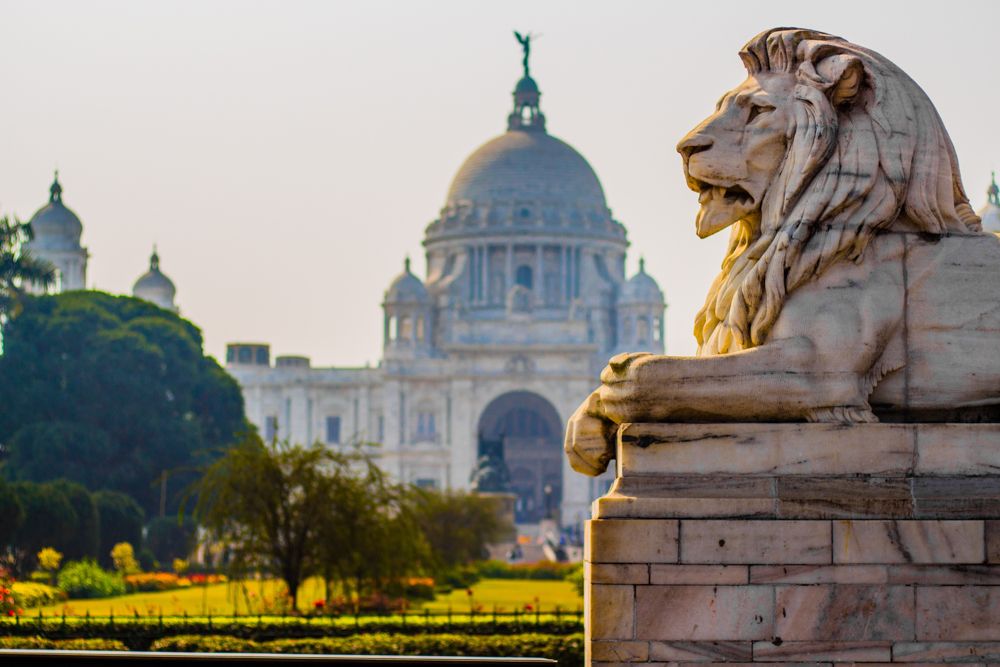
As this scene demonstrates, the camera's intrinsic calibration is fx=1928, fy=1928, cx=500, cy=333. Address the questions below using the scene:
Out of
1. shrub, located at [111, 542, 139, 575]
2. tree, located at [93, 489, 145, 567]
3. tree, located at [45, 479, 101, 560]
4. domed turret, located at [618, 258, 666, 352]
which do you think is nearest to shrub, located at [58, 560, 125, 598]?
shrub, located at [111, 542, 139, 575]

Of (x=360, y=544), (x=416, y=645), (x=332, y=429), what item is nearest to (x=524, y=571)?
(x=360, y=544)

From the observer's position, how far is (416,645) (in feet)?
61.0

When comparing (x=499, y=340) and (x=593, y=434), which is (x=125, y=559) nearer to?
(x=593, y=434)

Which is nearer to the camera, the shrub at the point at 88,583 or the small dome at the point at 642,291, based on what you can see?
the shrub at the point at 88,583

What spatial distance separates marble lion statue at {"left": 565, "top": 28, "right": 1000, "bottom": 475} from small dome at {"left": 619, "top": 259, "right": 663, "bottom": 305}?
9873 cm

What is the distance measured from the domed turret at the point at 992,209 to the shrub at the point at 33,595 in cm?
2863

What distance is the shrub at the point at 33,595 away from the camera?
1011 inches

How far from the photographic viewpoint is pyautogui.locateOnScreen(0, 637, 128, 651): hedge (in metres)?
17.7

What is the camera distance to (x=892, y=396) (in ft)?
25.8

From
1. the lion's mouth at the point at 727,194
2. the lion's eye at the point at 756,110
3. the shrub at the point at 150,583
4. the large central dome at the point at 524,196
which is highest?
the large central dome at the point at 524,196

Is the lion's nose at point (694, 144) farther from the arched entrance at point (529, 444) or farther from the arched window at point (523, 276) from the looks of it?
the arched window at point (523, 276)

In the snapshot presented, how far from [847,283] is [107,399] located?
60.4m

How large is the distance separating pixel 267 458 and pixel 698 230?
74.1 feet

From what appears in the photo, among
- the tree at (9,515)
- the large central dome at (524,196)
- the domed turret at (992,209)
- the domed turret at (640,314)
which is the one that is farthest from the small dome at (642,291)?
the tree at (9,515)
